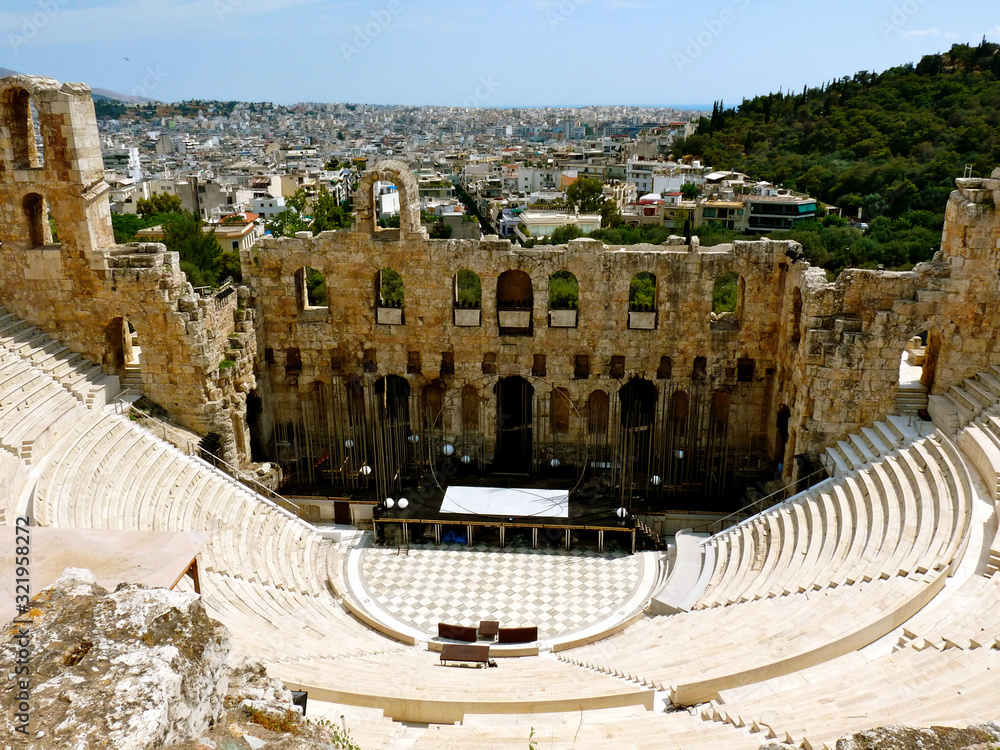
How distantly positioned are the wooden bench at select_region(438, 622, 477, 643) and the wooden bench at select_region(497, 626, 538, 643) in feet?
1.75

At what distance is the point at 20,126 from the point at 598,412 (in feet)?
52.0

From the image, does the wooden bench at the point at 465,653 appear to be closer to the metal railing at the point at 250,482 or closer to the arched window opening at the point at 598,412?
the metal railing at the point at 250,482

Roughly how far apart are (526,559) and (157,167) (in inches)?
5172

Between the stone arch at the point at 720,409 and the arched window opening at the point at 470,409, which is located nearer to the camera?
the stone arch at the point at 720,409

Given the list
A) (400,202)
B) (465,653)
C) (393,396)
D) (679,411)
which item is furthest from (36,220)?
(679,411)

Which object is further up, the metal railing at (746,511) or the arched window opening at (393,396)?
the arched window opening at (393,396)

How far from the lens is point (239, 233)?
5338 cm

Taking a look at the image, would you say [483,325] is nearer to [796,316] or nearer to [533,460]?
[533,460]

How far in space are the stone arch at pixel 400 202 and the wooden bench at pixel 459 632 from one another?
991 cm

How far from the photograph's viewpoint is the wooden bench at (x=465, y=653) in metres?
13.6

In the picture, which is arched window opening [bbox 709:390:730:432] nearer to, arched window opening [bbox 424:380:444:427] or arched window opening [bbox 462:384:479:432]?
arched window opening [bbox 462:384:479:432]

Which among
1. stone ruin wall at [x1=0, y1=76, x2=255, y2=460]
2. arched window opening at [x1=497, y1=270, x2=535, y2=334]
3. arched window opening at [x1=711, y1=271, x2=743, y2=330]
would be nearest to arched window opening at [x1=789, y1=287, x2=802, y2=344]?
arched window opening at [x1=711, y1=271, x2=743, y2=330]

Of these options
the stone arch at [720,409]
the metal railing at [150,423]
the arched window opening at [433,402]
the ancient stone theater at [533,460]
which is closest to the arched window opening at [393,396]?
the ancient stone theater at [533,460]

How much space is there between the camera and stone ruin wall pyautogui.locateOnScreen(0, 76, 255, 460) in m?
18.0
